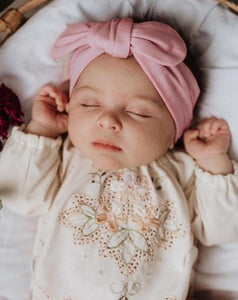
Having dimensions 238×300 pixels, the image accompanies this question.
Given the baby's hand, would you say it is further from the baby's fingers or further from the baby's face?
the baby's fingers

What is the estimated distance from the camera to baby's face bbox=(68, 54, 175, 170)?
1392mm

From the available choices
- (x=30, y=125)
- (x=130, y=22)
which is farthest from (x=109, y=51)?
(x=30, y=125)

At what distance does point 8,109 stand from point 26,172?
0.63 feet

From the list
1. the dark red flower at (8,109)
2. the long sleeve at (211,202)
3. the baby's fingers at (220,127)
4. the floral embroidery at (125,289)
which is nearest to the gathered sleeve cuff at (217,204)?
the long sleeve at (211,202)

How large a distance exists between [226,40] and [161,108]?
0.31 meters

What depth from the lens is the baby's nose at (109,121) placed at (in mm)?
1356

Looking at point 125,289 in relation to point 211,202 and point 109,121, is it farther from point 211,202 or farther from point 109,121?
point 109,121

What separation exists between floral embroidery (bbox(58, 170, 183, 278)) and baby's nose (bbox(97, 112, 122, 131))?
0.58 ft

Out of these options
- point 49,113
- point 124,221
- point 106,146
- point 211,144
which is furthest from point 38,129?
point 211,144

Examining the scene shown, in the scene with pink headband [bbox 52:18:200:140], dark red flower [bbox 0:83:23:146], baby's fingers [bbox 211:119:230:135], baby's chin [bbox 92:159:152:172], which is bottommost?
baby's fingers [bbox 211:119:230:135]

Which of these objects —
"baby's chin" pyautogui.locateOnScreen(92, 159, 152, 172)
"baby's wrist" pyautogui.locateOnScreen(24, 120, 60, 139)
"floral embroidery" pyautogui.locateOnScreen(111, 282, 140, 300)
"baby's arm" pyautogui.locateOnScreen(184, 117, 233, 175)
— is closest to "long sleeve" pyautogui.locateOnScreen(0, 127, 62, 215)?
"baby's wrist" pyautogui.locateOnScreen(24, 120, 60, 139)

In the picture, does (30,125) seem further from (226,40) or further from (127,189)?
(226,40)

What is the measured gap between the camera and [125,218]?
56.8 inches

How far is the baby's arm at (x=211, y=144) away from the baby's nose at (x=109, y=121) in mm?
298
